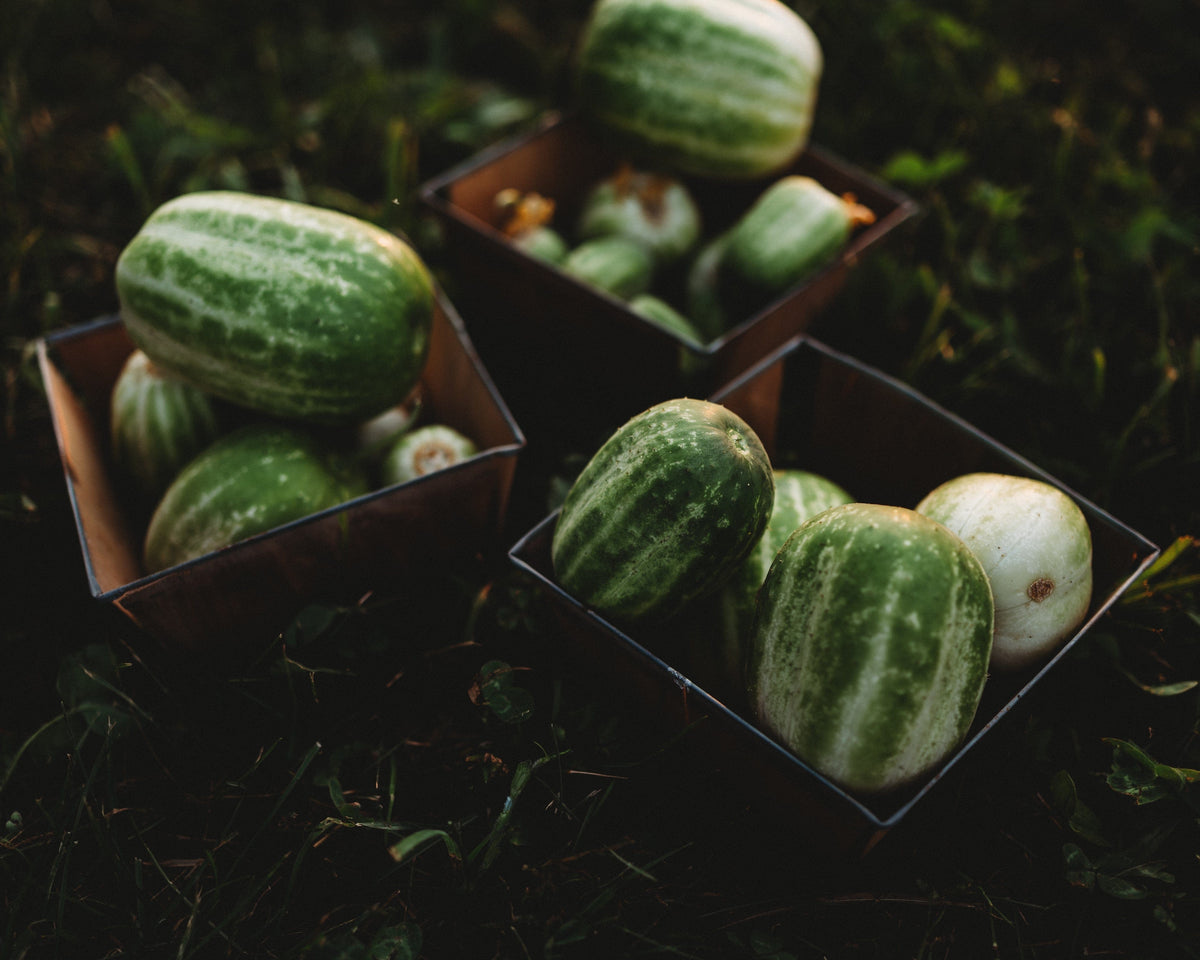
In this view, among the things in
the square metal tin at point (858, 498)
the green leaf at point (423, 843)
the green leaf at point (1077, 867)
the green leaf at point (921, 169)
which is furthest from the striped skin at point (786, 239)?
the green leaf at point (423, 843)

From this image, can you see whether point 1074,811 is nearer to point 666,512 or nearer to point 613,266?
point 666,512

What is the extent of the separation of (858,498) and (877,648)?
3.01 feet

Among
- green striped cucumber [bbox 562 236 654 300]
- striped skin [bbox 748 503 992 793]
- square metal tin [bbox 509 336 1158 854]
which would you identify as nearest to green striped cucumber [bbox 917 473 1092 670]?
square metal tin [bbox 509 336 1158 854]

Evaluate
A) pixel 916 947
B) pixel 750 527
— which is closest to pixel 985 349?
pixel 750 527

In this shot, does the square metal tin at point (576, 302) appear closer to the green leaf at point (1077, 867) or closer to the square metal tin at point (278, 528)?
the square metal tin at point (278, 528)

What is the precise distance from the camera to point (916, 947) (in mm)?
1782

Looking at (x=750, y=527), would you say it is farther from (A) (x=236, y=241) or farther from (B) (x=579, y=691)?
(A) (x=236, y=241)

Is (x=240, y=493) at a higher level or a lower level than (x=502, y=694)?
higher

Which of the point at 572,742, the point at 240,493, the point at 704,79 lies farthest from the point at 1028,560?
the point at 704,79

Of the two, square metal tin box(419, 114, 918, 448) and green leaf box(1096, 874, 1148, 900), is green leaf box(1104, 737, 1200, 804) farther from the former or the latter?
square metal tin box(419, 114, 918, 448)

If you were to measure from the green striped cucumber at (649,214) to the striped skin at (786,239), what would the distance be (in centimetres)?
26

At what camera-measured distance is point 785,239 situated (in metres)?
2.59

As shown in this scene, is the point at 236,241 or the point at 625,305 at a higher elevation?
the point at 236,241

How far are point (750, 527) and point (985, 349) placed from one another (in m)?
1.66
